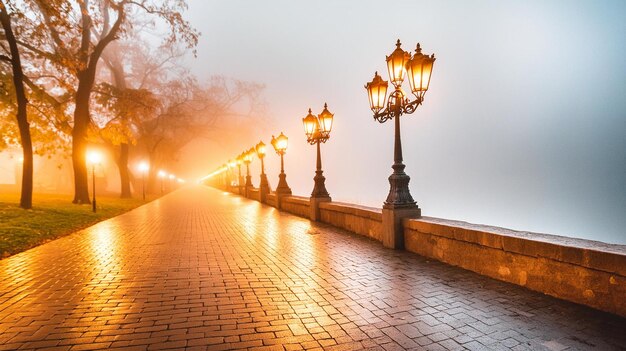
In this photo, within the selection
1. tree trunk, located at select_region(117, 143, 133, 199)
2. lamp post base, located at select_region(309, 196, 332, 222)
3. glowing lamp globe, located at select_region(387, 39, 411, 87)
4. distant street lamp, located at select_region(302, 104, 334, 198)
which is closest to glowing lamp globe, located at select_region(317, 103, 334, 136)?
distant street lamp, located at select_region(302, 104, 334, 198)

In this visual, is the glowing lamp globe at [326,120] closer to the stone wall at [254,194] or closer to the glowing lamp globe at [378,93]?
the glowing lamp globe at [378,93]

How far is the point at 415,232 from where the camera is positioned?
24.2 ft

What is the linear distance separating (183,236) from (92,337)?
6806 mm

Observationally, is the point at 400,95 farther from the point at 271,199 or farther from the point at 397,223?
the point at 271,199

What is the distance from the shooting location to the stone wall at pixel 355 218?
359 inches

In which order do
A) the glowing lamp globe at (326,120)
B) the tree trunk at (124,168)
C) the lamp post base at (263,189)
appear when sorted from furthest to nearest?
the tree trunk at (124,168), the lamp post base at (263,189), the glowing lamp globe at (326,120)

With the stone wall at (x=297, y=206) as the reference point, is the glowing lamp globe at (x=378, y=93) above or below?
above

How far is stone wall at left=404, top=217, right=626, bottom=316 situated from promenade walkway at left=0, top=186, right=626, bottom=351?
0.63 ft

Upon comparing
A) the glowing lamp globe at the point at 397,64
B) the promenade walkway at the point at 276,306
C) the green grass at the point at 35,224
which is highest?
the glowing lamp globe at the point at 397,64

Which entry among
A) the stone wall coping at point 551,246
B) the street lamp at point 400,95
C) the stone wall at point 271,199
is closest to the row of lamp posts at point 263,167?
the stone wall at point 271,199

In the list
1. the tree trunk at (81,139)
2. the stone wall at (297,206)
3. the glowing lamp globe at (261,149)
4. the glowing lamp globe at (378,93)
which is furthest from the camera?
the glowing lamp globe at (261,149)

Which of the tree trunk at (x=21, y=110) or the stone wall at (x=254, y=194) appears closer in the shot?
the tree trunk at (x=21, y=110)

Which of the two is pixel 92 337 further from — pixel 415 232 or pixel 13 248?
pixel 13 248

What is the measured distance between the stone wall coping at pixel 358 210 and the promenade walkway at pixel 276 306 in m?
1.57
